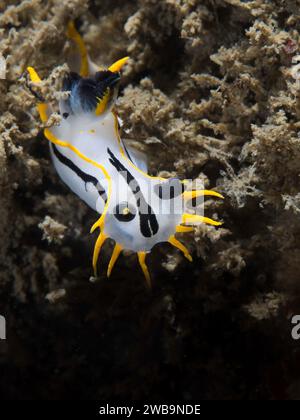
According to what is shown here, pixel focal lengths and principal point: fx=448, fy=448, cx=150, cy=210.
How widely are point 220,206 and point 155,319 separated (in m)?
1.12

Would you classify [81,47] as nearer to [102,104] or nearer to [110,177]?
[102,104]

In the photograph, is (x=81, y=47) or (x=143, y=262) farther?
(x=81, y=47)

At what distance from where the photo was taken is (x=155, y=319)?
354 centimetres

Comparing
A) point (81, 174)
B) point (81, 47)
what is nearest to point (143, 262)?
point (81, 174)

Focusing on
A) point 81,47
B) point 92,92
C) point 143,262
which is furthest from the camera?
point 81,47

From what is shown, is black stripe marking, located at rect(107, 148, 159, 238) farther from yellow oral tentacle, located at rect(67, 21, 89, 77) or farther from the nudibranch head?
yellow oral tentacle, located at rect(67, 21, 89, 77)

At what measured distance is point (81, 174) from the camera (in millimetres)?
2752

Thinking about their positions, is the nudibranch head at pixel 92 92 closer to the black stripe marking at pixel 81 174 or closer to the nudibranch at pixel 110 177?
the nudibranch at pixel 110 177

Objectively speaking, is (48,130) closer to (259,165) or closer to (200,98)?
(200,98)

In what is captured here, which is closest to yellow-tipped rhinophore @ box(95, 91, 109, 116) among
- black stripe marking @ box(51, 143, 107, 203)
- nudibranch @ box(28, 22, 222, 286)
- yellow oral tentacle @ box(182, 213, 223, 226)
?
nudibranch @ box(28, 22, 222, 286)

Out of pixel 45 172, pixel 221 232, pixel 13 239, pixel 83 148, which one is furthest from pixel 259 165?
pixel 13 239

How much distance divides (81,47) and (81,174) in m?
1.15

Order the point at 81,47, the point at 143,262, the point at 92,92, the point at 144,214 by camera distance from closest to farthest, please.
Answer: the point at 144,214
the point at 143,262
the point at 92,92
the point at 81,47

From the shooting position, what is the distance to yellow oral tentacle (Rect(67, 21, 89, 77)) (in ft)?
10.8
